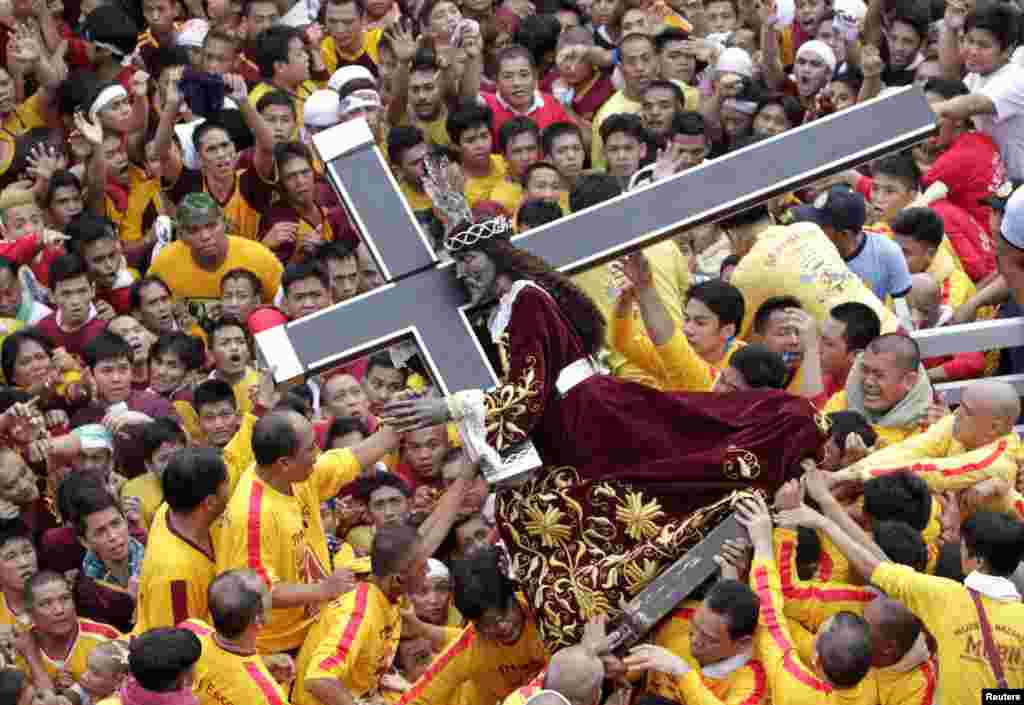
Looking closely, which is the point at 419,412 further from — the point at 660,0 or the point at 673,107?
the point at 660,0

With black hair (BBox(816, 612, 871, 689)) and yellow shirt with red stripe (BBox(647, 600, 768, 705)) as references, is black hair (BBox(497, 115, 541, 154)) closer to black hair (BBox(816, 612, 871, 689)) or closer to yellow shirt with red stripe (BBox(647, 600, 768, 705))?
yellow shirt with red stripe (BBox(647, 600, 768, 705))

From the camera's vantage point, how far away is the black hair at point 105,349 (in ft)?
39.0

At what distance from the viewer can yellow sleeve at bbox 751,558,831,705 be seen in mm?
8633

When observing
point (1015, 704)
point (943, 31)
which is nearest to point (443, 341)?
point (1015, 704)

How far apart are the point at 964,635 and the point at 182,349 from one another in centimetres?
464

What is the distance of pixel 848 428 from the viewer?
9.78 m

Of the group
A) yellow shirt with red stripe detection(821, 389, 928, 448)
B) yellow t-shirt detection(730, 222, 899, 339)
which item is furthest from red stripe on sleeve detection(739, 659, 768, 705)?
yellow t-shirt detection(730, 222, 899, 339)

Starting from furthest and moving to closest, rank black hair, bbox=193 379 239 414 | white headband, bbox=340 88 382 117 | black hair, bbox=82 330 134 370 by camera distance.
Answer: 1. white headband, bbox=340 88 382 117
2. black hair, bbox=82 330 134 370
3. black hair, bbox=193 379 239 414

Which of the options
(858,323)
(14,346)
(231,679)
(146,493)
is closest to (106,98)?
(14,346)

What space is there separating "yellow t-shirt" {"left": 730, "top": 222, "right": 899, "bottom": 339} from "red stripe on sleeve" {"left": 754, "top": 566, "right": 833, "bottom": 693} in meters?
2.19

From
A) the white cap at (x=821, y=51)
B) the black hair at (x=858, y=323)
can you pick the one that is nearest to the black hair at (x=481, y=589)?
the black hair at (x=858, y=323)

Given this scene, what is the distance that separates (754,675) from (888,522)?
735 mm

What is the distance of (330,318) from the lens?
9.54 m

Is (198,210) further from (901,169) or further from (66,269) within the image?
(901,169)
